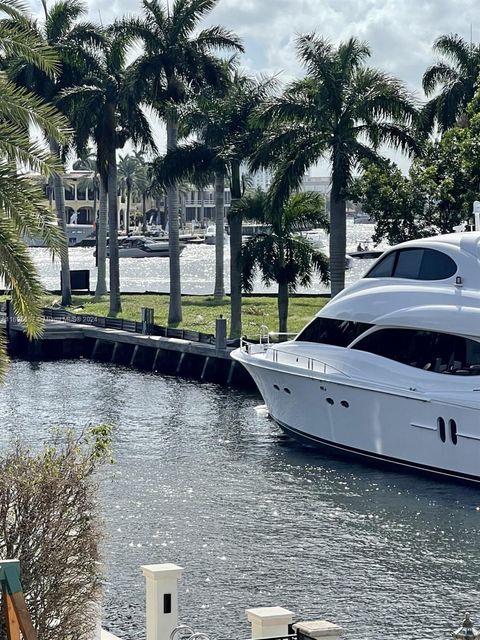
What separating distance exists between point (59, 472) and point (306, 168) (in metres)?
32.9

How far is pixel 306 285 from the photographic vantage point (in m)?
51.2

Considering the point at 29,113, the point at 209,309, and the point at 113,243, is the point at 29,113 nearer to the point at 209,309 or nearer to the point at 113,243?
the point at 209,309

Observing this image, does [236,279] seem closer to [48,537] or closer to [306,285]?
[306,285]

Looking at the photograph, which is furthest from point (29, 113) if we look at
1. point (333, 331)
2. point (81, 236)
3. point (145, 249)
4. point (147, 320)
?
point (81, 236)

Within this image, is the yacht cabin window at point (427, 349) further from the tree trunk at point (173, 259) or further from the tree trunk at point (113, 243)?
the tree trunk at point (113, 243)

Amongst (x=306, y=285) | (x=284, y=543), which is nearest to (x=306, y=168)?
(x=306, y=285)

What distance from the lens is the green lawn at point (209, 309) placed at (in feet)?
180

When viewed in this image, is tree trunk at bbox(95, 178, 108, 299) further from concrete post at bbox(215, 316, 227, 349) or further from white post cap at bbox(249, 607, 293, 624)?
white post cap at bbox(249, 607, 293, 624)

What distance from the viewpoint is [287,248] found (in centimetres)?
5009

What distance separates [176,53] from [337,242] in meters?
12.9

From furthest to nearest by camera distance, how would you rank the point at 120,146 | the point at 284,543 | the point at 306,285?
the point at 120,146 < the point at 306,285 < the point at 284,543

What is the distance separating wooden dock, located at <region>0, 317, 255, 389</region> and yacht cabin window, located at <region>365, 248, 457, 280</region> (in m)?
13.8

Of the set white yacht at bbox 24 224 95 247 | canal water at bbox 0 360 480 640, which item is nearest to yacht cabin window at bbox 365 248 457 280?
canal water at bbox 0 360 480 640

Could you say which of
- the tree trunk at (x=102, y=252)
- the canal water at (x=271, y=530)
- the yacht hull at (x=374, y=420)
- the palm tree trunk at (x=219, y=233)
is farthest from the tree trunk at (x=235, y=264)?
the yacht hull at (x=374, y=420)
